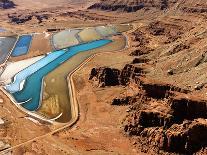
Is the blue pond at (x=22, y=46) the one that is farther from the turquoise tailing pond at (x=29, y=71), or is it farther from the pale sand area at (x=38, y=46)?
the turquoise tailing pond at (x=29, y=71)

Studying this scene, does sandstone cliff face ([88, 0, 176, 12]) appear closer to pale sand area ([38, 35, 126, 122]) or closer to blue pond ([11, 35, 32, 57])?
blue pond ([11, 35, 32, 57])

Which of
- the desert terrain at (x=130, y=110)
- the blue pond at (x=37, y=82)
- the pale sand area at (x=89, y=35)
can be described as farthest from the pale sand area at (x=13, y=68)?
the pale sand area at (x=89, y=35)

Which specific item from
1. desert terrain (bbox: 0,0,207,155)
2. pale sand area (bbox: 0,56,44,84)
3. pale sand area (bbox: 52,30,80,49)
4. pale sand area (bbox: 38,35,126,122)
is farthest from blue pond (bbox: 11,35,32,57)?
pale sand area (bbox: 38,35,126,122)

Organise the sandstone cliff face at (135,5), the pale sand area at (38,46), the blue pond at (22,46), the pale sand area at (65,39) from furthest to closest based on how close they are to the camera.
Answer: the sandstone cliff face at (135,5) < the pale sand area at (65,39) < the blue pond at (22,46) < the pale sand area at (38,46)

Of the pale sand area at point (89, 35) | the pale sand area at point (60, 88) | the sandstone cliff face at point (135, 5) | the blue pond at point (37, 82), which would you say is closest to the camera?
the pale sand area at point (60, 88)

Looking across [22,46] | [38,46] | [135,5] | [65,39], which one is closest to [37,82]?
[38,46]

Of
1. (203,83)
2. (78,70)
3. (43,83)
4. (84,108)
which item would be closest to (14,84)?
(43,83)

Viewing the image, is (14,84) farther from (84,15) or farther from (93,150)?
(84,15)
